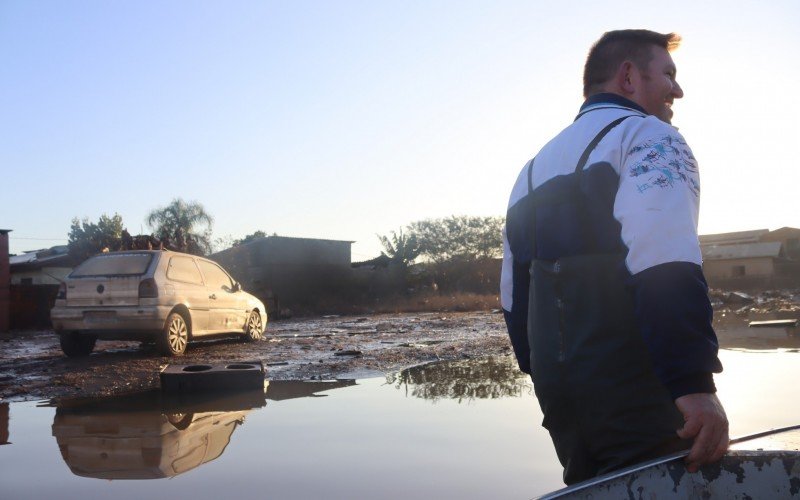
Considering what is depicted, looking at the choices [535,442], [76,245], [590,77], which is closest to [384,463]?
[535,442]

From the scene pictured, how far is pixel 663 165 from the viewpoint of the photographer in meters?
1.92

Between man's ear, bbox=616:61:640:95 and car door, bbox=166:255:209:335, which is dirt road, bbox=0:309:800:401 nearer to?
car door, bbox=166:255:209:335

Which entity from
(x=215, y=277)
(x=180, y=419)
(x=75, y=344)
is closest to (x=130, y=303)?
(x=75, y=344)

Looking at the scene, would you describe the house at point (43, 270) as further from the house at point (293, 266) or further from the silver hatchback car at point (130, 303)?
the silver hatchback car at point (130, 303)

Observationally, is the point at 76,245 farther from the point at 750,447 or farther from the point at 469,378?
the point at 750,447

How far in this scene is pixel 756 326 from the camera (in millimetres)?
15555

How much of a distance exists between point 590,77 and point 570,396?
1.09m

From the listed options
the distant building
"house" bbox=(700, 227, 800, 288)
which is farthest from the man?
"house" bbox=(700, 227, 800, 288)

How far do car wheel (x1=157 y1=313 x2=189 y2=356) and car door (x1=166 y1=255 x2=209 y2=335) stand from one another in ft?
0.67

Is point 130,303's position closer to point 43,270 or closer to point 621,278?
point 621,278

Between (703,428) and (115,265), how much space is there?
1005 cm

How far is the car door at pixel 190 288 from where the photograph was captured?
35.2ft

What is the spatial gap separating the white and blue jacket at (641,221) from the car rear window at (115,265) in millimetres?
9118

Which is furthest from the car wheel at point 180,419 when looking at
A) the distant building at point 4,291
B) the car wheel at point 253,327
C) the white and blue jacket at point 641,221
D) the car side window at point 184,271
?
the distant building at point 4,291
